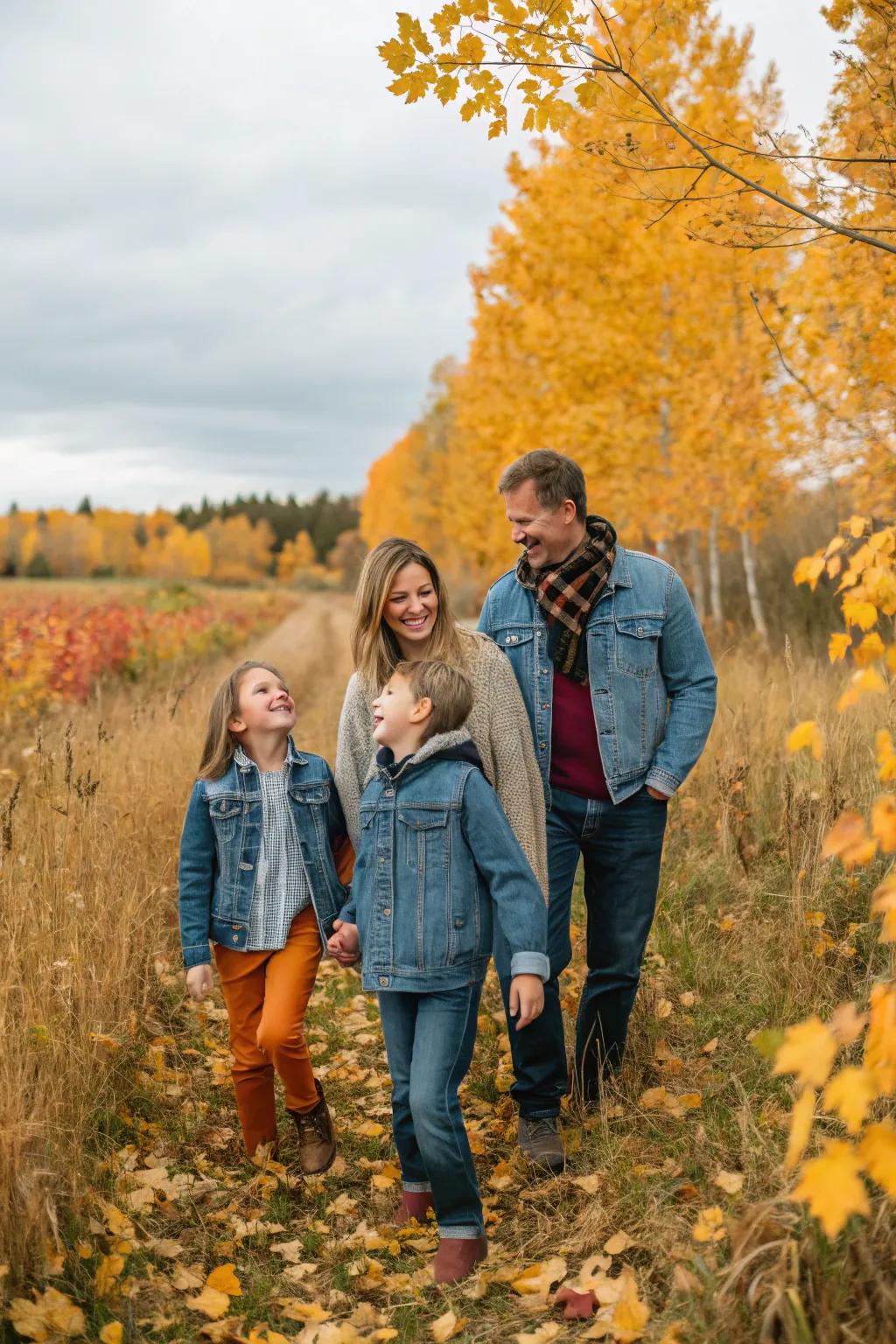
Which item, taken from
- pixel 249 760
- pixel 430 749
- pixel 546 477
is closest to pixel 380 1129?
pixel 249 760

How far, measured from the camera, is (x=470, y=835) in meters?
2.96

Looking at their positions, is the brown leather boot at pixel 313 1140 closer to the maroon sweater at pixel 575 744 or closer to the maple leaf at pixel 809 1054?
the maroon sweater at pixel 575 744

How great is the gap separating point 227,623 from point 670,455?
13603mm

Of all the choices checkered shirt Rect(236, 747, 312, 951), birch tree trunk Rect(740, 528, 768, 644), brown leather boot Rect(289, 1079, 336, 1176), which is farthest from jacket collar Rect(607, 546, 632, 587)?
birch tree trunk Rect(740, 528, 768, 644)

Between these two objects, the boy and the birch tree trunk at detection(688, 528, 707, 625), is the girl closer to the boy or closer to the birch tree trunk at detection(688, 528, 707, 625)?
the boy

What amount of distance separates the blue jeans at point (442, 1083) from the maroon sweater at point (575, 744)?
74 centimetres

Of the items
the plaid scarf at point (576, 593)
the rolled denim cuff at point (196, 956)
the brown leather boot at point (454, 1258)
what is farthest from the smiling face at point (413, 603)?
the brown leather boot at point (454, 1258)

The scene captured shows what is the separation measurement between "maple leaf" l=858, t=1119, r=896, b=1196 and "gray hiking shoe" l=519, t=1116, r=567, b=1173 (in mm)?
1962

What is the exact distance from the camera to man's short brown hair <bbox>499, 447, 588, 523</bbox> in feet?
10.9

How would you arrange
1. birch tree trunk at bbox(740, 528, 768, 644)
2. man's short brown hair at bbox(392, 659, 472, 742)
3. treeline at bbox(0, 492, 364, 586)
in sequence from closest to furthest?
man's short brown hair at bbox(392, 659, 472, 742) < birch tree trunk at bbox(740, 528, 768, 644) < treeline at bbox(0, 492, 364, 586)

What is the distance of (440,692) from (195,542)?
107 metres

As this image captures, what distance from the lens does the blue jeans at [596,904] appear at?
349 cm

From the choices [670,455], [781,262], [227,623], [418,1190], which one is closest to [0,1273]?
[418,1190]

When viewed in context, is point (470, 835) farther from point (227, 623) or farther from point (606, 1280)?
point (227, 623)
